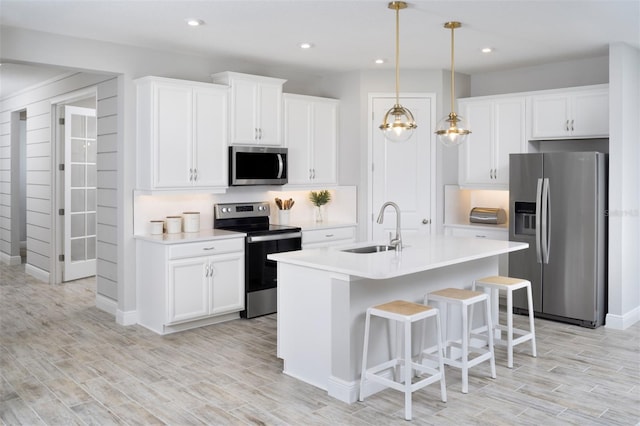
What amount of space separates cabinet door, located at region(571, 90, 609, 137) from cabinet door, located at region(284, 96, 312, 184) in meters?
2.71

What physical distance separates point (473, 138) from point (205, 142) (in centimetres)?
293

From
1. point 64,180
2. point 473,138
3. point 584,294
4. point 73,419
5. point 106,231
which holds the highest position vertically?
point 473,138

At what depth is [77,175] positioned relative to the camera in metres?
7.09

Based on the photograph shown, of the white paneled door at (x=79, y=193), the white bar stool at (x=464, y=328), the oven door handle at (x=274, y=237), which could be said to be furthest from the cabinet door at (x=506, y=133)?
the white paneled door at (x=79, y=193)

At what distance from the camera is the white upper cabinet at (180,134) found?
4879mm

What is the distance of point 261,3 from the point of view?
12.6ft

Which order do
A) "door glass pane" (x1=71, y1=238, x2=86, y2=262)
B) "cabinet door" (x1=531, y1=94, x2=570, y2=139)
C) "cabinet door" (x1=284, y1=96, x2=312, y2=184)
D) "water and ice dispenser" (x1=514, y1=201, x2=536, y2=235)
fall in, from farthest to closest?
"door glass pane" (x1=71, y1=238, x2=86, y2=262)
"cabinet door" (x1=284, y1=96, x2=312, y2=184)
"cabinet door" (x1=531, y1=94, x2=570, y2=139)
"water and ice dispenser" (x1=514, y1=201, x2=536, y2=235)

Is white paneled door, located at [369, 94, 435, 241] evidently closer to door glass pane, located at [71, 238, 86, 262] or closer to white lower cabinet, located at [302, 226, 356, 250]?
white lower cabinet, located at [302, 226, 356, 250]

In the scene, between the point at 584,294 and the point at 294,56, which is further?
the point at 294,56

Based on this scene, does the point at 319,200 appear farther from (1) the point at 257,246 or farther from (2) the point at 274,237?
(1) the point at 257,246

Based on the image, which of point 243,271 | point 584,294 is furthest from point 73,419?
point 584,294

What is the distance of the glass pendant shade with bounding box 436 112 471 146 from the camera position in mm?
3973

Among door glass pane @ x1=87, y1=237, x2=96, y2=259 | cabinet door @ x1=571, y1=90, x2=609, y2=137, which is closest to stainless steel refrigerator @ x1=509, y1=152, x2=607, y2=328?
cabinet door @ x1=571, y1=90, x2=609, y2=137

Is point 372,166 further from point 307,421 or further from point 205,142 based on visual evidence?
point 307,421
